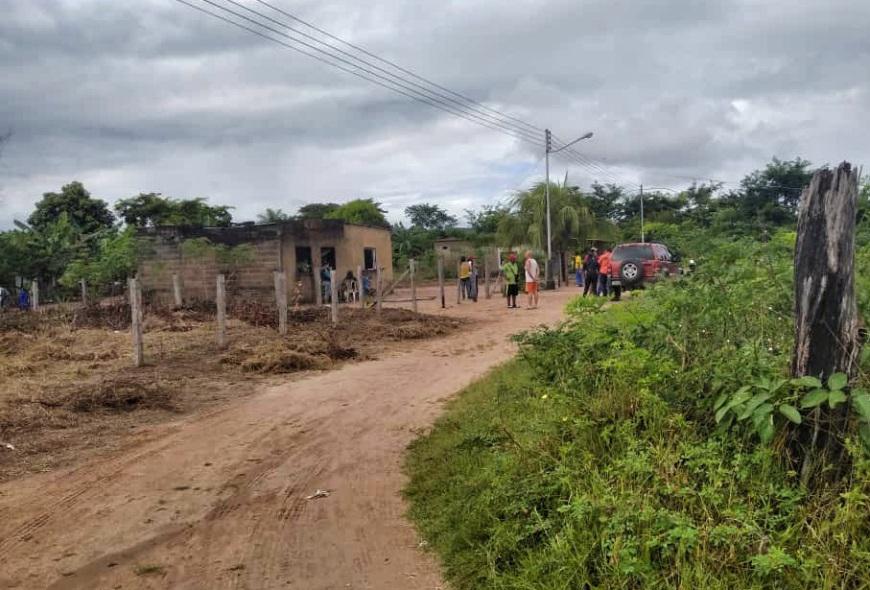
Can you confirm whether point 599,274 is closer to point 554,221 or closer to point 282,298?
point 282,298

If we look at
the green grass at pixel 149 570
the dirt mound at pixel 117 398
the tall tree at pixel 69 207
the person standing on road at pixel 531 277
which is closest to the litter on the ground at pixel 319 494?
the green grass at pixel 149 570

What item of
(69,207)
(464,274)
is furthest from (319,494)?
(69,207)

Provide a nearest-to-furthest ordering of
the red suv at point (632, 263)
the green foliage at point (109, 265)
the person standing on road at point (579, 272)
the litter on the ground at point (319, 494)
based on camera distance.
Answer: the litter on the ground at point (319, 494), the red suv at point (632, 263), the green foliage at point (109, 265), the person standing on road at point (579, 272)

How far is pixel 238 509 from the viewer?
5.12 meters

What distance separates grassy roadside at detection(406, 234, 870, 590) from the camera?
317 cm

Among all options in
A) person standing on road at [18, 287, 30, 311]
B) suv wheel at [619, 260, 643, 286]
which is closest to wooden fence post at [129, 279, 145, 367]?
suv wheel at [619, 260, 643, 286]

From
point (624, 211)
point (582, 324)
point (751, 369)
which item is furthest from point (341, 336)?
point (624, 211)

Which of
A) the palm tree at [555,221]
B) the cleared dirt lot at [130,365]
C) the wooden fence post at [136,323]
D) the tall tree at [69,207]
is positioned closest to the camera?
the cleared dirt lot at [130,365]

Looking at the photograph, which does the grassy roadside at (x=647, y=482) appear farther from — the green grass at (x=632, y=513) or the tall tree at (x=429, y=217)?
the tall tree at (x=429, y=217)

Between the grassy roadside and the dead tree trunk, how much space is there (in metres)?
0.21

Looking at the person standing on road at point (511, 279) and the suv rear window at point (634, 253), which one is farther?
the suv rear window at point (634, 253)

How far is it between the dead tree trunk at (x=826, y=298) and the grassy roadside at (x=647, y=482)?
0.21m

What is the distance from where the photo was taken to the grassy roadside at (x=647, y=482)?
317 centimetres

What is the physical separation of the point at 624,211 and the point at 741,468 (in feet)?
201
